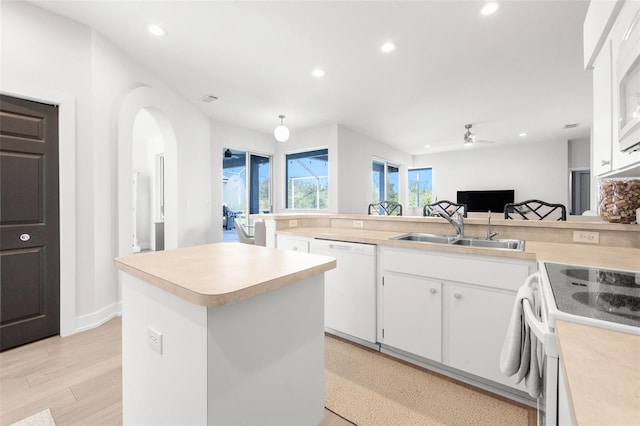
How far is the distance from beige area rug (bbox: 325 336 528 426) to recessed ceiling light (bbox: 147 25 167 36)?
10.5ft

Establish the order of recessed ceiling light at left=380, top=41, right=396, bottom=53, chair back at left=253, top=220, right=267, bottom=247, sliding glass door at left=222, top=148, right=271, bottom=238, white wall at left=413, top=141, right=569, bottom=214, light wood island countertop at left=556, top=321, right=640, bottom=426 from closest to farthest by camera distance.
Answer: light wood island countertop at left=556, top=321, right=640, bottom=426 < recessed ceiling light at left=380, top=41, right=396, bottom=53 < chair back at left=253, top=220, right=267, bottom=247 < sliding glass door at left=222, top=148, right=271, bottom=238 < white wall at left=413, top=141, right=569, bottom=214

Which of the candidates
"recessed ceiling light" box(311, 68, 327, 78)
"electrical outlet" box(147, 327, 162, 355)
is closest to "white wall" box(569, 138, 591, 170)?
"recessed ceiling light" box(311, 68, 327, 78)

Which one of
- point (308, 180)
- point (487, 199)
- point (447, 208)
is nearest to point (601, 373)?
point (447, 208)

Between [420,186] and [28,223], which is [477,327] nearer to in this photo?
[28,223]

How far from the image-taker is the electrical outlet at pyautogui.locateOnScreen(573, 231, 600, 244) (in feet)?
6.01

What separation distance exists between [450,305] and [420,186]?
749cm

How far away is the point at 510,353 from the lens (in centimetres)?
103

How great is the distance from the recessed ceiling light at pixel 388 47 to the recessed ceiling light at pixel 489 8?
2.48 feet

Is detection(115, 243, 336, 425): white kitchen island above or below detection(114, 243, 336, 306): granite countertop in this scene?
below

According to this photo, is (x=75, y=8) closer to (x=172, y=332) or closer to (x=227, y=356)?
(x=172, y=332)

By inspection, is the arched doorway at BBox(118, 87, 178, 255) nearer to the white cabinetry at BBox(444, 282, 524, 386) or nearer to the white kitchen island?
the white kitchen island

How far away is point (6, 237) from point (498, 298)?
3558 millimetres

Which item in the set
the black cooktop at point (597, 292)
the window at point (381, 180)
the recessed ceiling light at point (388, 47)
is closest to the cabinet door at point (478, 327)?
the black cooktop at point (597, 292)

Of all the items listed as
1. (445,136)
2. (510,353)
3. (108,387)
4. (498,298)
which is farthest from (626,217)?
(445,136)
